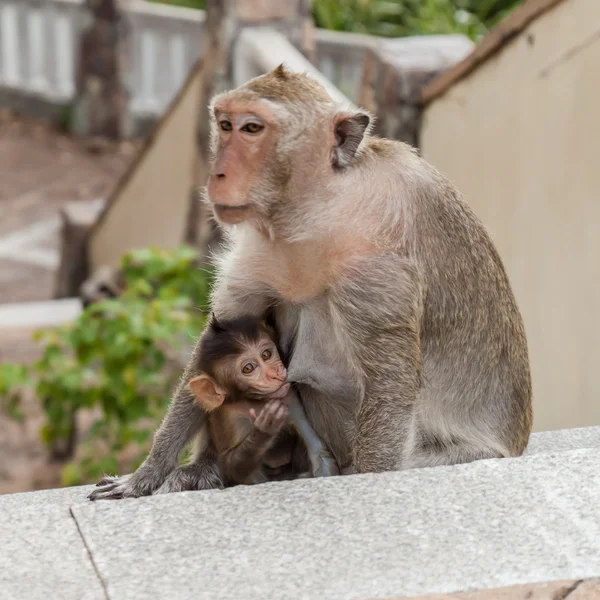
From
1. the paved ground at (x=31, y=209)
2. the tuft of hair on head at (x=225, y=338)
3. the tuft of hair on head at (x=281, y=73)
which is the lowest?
the paved ground at (x=31, y=209)

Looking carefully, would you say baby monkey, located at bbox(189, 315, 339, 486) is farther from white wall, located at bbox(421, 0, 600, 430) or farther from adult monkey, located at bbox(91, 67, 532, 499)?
white wall, located at bbox(421, 0, 600, 430)

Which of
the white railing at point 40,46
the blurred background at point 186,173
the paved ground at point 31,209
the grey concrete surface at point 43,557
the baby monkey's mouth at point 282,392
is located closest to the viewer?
the grey concrete surface at point 43,557

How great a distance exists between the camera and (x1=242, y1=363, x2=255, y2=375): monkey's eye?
3.15 metres

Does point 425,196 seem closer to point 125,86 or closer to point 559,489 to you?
point 559,489

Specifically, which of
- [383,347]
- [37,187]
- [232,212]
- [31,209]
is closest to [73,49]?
[37,187]

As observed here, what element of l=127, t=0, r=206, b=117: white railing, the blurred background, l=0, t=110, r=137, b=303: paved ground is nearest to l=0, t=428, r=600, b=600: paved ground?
the blurred background

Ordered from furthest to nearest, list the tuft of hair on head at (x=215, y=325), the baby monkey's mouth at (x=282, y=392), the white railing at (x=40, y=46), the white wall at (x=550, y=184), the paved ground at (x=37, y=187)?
1. the white railing at (x=40, y=46)
2. the paved ground at (x=37, y=187)
3. the white wall at (x=550, y=184)
4. the tuft of hair on head at (x=215, y=325)
5. the baby monkey's mouth at (x=282, y=392)

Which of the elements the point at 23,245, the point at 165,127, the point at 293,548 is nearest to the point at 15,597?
the point at 293,548

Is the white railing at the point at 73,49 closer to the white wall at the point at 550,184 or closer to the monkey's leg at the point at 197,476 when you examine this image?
the white wall at the point at 550,184

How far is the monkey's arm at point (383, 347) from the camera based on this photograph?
2891 millimetres

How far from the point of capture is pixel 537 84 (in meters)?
5.52

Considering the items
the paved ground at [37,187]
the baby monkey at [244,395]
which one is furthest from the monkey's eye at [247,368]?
the paved ground at [37,187]

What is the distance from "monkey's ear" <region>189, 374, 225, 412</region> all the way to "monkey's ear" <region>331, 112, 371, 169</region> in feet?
2.25

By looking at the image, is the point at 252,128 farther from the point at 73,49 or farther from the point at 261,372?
the point at 73,49
